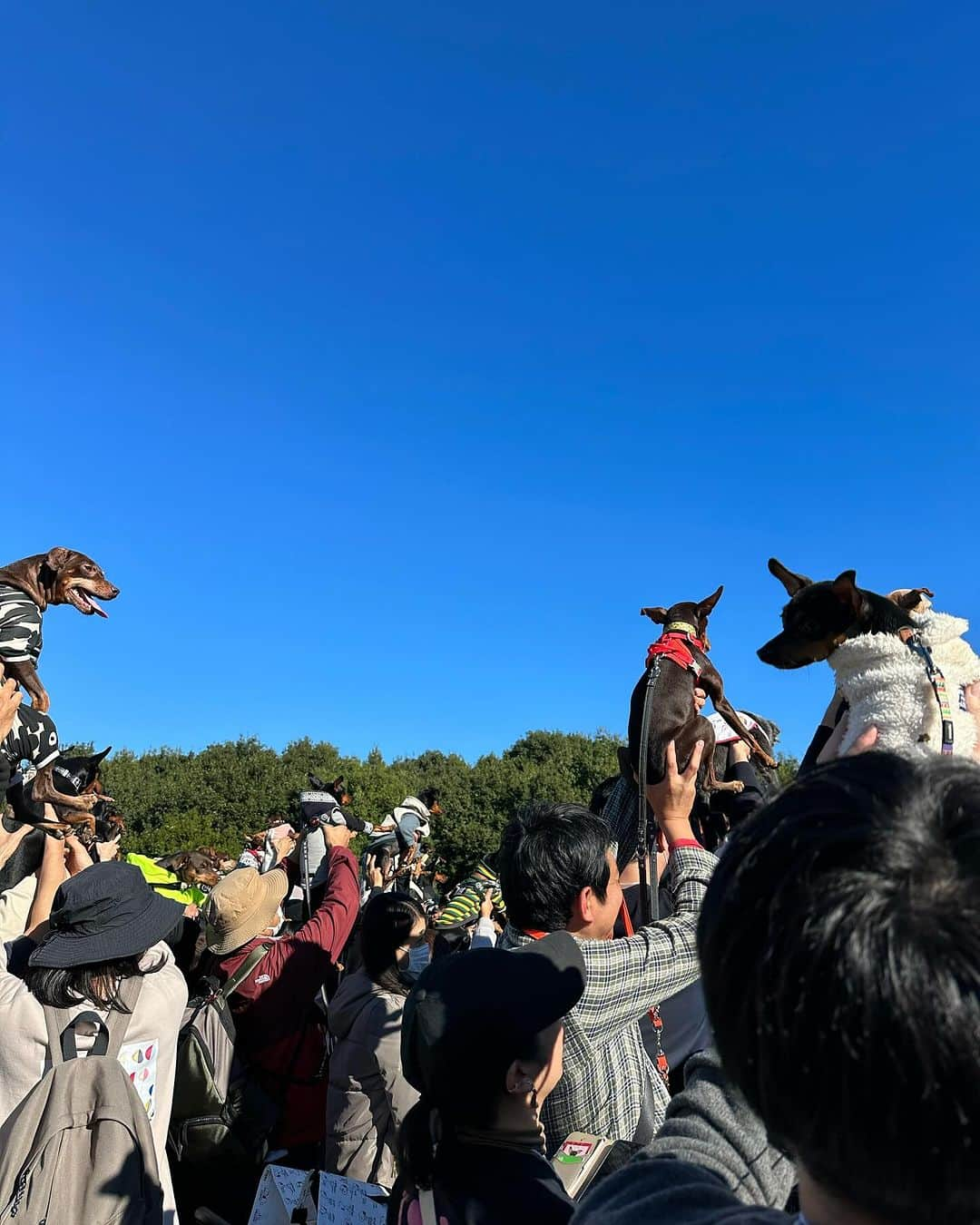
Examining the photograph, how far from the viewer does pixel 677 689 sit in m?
3.93

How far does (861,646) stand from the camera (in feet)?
9.02

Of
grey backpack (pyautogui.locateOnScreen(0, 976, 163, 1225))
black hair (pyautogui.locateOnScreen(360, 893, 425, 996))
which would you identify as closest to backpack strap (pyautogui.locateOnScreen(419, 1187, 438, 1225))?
grey backpack (pyautogui.locateOnScreen(0, 976, 163, 1225))

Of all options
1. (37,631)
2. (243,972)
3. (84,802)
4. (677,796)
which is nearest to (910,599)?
(677,796)

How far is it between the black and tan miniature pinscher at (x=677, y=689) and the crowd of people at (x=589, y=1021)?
20.0 inches

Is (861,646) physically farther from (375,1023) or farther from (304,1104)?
(304,1104)

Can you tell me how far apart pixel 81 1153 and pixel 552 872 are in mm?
1757


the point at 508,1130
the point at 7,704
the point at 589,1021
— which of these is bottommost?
the point at 508,1130

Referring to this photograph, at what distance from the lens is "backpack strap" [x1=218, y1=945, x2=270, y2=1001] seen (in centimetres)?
475

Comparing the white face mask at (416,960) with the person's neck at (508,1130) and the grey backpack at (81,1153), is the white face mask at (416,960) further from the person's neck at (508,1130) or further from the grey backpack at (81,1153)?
the person's neck at (508,1130)

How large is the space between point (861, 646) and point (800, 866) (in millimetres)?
1898

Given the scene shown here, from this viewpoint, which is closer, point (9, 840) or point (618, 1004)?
point (618, 1004)

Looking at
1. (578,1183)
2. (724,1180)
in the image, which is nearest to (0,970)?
(578,1183)

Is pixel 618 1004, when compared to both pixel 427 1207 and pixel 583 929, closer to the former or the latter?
pixel 583 929

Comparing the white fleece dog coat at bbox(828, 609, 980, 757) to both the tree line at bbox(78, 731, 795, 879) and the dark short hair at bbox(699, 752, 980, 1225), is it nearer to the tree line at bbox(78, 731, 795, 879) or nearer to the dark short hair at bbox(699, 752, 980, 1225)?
the dark short hair at bbox(699, 752, 980, 1225)
